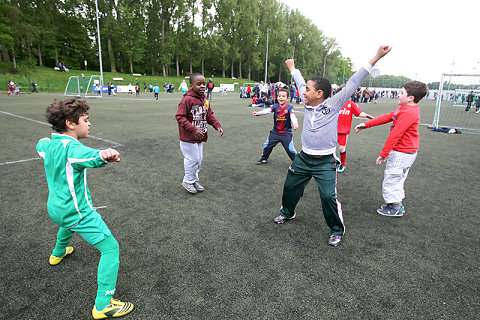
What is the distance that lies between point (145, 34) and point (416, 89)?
5376 cm

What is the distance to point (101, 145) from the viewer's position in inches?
304

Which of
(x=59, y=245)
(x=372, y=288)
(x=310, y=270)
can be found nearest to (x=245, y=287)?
(x=310, y=270)

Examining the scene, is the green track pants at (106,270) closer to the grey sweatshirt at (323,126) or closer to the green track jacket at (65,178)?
the green track jacket at (65,178)

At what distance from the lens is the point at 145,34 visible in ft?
161

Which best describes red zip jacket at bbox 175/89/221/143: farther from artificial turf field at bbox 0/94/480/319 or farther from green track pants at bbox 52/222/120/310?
green track pants at bbox 52/222/120/310

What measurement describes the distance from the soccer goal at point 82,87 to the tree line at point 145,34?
1648cm

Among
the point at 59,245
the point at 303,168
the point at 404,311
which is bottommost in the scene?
the point at 404,311

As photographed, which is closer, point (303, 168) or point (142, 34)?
point (303, 168)

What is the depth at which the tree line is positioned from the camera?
43156 mm

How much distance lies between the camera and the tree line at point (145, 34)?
142 feet

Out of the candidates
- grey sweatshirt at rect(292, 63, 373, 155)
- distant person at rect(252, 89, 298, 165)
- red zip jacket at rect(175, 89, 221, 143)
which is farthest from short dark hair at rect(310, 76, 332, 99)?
distant person at rect(252, 89, 298, 165)

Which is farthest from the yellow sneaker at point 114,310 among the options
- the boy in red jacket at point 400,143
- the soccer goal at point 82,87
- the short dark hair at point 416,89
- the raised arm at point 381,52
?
the soccer goal at point 82,87

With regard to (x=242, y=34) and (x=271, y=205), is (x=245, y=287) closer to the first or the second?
(x=271, y=205)

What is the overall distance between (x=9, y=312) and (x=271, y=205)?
314cm
